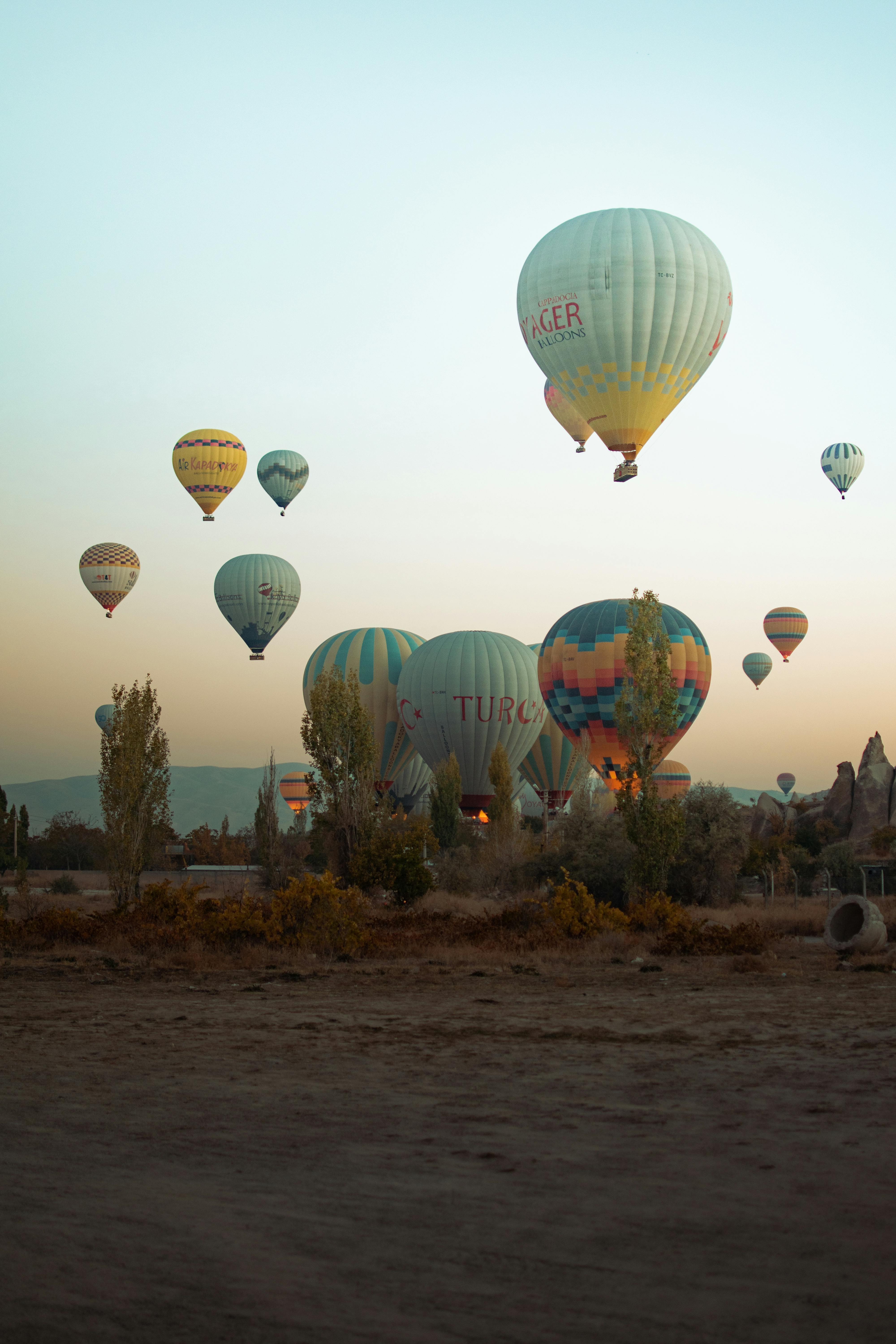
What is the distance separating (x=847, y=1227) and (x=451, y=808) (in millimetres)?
46544

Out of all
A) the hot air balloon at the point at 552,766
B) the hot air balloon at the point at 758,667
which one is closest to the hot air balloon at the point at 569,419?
the hot air balloon at the point at 552,766

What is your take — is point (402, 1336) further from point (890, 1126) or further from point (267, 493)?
point (267, 493)

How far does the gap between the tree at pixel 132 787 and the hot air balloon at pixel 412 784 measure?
A: 115 feet

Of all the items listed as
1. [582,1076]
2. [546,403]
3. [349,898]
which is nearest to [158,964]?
[349,898]

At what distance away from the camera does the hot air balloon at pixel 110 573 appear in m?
→ 62.9

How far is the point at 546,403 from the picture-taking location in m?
51.4

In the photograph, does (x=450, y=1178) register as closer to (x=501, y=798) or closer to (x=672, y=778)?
(x=501, y=798)

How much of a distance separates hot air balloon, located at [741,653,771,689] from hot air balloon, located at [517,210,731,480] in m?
53.1

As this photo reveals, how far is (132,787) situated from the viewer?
29.2 m

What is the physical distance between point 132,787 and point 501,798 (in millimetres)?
24483

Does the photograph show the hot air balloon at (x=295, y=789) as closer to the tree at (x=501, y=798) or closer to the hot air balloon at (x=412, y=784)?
the hot air balloon at (x=412, y=784)

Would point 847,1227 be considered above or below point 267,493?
below

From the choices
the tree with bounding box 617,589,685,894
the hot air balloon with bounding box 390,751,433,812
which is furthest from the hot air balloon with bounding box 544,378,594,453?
the hot air balloon with bounding box 390,751,433,812

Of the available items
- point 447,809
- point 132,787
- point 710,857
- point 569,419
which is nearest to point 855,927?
point 710,857
